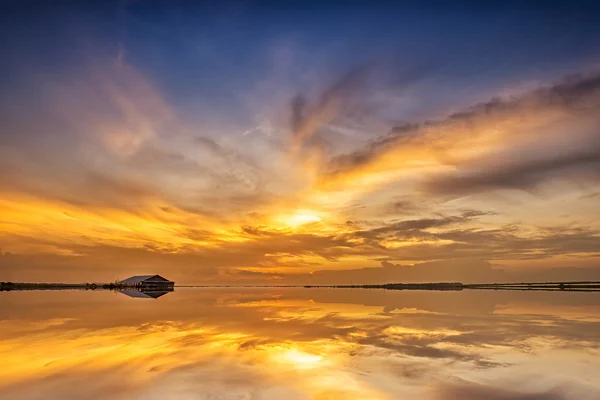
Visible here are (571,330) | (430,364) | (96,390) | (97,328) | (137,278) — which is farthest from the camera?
(137,278)

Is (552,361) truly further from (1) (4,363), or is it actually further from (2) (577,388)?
(1) (4,363)

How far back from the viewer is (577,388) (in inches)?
539

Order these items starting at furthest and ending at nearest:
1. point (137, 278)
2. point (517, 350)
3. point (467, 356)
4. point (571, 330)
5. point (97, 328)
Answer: point (137, 278) → point (97, 328) → point (571, 330) → point (517, 350) → point (467, 356)

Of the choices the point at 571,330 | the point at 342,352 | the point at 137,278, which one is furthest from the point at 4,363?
the point at 137,278

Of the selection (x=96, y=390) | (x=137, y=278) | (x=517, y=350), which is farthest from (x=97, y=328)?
(x=137, y=278)

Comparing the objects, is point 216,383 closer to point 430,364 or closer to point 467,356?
point 430,364

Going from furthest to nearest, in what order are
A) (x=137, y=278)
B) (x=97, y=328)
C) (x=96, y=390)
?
(x=137, y=278), (x=97, y=328), (x=96, y=390)

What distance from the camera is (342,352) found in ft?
65.2

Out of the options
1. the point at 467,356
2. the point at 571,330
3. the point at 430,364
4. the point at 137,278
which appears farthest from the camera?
the point at 137,278

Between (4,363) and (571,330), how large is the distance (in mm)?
33674

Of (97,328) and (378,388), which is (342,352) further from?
(97,328)

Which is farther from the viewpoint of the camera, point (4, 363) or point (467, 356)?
point (467, 356)

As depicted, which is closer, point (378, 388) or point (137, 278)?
point (378, 388)

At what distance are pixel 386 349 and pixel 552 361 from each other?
24.7 ft
